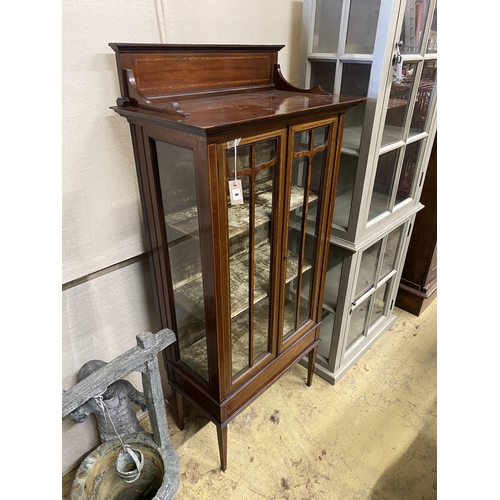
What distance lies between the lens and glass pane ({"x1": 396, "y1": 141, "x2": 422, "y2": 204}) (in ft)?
5.66

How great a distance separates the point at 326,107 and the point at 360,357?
1511 mm

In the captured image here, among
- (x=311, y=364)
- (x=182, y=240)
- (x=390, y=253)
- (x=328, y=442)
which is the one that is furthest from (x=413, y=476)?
(x=182, y=240)

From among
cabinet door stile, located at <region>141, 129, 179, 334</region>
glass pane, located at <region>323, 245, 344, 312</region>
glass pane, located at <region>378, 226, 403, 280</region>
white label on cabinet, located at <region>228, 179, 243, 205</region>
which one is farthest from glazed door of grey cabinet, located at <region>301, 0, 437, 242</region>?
cabinet door stile, located at <region>141, 129, 179, 334</region>

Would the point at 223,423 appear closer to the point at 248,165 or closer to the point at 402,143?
the point at 248,165

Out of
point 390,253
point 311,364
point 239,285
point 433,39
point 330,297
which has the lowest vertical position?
point 311,364

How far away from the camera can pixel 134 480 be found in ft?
4.16

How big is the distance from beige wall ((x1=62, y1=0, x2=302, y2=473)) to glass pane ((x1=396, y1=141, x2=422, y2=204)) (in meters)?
0.65

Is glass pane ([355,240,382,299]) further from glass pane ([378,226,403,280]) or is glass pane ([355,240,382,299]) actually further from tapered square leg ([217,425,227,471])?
tapered square leg ([217,425,227,471])

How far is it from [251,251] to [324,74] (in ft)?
2.76

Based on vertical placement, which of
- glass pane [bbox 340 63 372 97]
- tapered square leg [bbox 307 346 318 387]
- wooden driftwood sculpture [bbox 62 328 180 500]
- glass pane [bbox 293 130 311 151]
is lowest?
tapered square leg [bbox 307 346 318 387]

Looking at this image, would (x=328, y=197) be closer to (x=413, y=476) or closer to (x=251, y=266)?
(x=251, y=266)

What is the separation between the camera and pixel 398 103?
147cm
